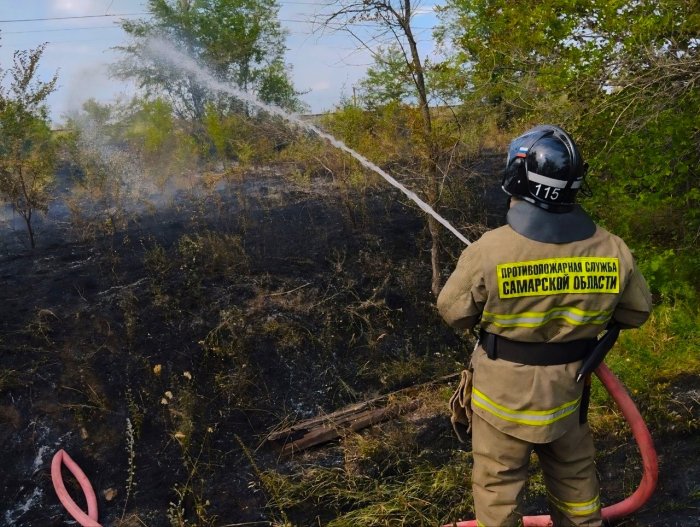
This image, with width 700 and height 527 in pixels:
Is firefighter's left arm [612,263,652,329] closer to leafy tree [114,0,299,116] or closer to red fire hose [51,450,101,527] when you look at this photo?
red fire hose [51,450,101,527]

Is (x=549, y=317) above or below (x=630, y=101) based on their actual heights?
below

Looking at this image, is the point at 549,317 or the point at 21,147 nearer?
the point at 549,317

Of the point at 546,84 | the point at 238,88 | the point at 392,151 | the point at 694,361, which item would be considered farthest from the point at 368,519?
the point at 238,88

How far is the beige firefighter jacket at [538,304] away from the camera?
2.07 metres

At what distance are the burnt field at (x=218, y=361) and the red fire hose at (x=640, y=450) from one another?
0.21 metres

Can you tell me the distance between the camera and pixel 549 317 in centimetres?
212

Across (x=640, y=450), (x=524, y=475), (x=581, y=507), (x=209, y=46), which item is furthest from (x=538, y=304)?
(x=209, y=46)

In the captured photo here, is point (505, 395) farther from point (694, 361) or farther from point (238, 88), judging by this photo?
point (238, 88)

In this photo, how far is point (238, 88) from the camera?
14320 mm

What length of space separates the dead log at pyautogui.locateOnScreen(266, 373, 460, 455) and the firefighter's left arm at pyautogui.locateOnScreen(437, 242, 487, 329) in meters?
2.04

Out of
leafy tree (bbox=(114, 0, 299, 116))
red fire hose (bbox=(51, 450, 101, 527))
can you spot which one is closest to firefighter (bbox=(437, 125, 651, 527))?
red fire hose (bbox=(51, 450, 101, 527))

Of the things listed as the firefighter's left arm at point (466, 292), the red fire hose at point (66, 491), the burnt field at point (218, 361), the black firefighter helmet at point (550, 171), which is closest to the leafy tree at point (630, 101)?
the burnt field at point (218, 361)

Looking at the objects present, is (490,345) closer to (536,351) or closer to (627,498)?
(536,351)

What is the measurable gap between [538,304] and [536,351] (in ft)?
0.65
